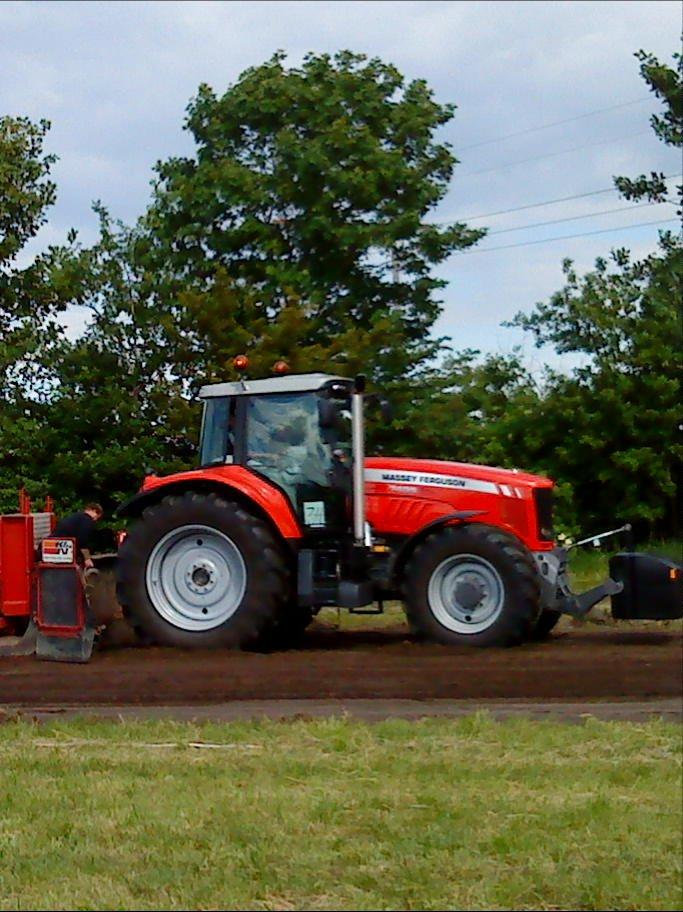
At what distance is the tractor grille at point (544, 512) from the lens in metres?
11.8

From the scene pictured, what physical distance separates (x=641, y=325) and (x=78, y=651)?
1875 cm

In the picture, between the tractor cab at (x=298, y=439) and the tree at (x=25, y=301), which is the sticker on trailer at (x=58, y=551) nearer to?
the tractor cab at (x=298, y=439)

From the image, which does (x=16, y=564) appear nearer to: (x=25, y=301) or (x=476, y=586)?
(x=476, y=586)

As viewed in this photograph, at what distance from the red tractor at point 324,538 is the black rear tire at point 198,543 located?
0.04 ft

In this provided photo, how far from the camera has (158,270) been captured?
27.4 metres

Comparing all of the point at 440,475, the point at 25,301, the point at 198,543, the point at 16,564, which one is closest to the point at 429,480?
the point at 440,475

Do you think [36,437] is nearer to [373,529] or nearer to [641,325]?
[641,325]

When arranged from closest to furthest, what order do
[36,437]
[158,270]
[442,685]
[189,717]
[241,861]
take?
[241,861] → [189,717] → [442,685] → [36,437] → [158,270]

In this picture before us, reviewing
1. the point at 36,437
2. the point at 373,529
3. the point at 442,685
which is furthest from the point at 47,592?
the point at 36,437

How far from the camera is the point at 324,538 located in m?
11.7

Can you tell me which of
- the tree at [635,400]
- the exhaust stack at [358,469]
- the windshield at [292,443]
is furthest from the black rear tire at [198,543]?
the tree at [635,400]

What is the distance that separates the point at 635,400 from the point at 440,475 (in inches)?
663

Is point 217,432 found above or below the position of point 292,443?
above

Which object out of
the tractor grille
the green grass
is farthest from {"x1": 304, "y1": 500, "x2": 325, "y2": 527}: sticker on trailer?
the green grass
